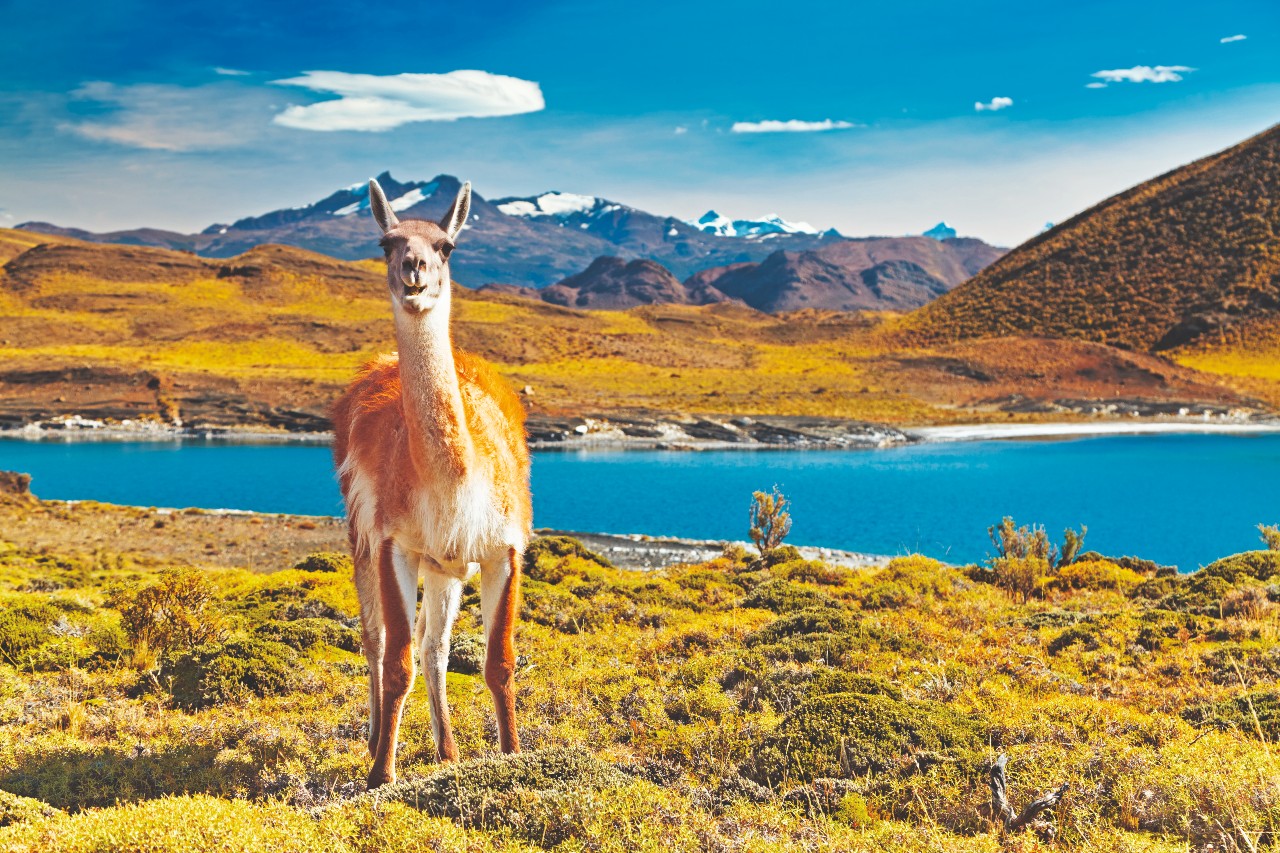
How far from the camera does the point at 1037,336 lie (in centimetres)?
8762

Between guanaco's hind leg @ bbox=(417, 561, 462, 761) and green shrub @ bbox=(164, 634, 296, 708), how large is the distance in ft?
9.37

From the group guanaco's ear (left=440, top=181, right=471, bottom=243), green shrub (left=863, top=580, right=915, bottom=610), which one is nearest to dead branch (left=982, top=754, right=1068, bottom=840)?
guanaco's ear (left=440, top=181, right=471, bottom=243)

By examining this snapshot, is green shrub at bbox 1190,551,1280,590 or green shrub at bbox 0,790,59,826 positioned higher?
green shrub at bbox 0,790,59,826

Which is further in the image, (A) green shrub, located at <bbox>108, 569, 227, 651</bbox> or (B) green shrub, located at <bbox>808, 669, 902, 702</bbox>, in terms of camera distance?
(A) green shrub, located at <bbox>108, 569, 227, 651</bbox>

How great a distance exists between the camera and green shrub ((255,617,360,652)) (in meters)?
9.35

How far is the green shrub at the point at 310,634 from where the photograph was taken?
9.35 metres

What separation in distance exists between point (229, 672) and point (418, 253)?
4966 mm

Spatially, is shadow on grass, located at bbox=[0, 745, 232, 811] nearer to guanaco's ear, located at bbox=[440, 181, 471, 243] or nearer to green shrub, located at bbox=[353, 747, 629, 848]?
green shrub, located at bbox=[353, 747, 629, 848]

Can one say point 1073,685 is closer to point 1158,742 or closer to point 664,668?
point 1158,742

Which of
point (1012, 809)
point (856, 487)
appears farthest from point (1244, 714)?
point (856, 487)

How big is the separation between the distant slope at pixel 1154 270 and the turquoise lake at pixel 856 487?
32.7 m

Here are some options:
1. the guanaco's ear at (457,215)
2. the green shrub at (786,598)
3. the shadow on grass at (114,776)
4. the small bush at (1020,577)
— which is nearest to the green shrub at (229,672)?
the shadow on grass at (114,776)

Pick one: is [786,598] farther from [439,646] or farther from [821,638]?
[439,646]

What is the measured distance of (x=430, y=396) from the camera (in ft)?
16.0
